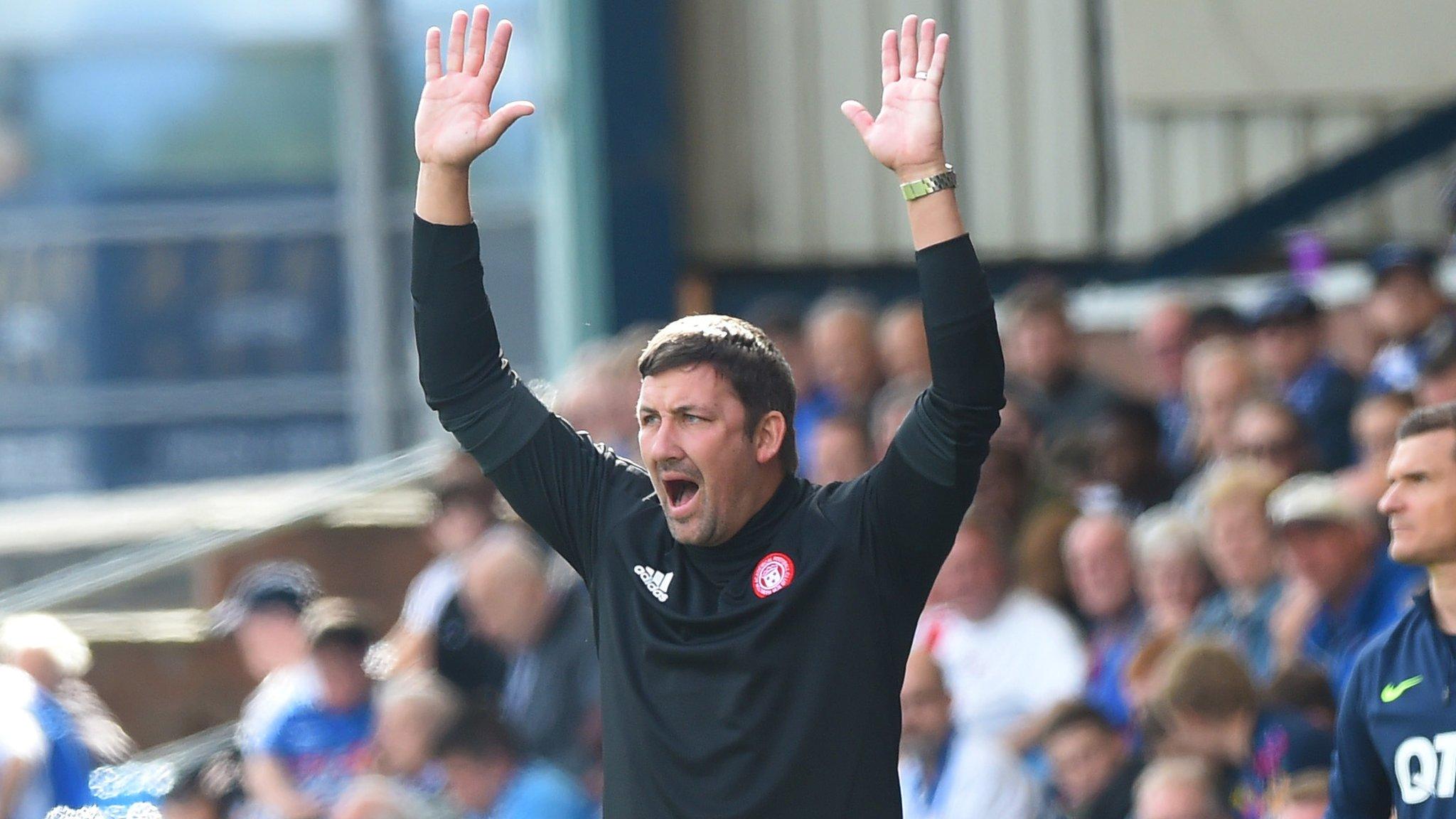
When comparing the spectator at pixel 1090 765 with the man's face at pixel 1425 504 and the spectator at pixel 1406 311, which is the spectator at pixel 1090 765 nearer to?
the man's face at pixel 1425 504

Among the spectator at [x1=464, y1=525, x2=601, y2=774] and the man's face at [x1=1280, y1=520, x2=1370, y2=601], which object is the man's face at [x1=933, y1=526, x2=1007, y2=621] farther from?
the spectator at [x1=464, y1=525, x2=601, y2=774]

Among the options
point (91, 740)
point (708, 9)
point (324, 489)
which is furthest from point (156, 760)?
point (708, 9)

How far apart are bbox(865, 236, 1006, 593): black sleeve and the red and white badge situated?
5.3 inches

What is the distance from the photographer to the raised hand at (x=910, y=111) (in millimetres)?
3406

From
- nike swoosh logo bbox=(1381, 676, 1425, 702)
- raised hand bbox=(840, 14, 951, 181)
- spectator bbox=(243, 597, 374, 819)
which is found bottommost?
spectator bbox=(243, 597, 374, 819)

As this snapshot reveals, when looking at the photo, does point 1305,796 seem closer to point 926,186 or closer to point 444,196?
point 926,186

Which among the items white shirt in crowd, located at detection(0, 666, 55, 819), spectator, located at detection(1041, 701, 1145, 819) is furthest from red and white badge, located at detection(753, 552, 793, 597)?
white shirt in crowd, located at detection(0, 666, 55, 819)

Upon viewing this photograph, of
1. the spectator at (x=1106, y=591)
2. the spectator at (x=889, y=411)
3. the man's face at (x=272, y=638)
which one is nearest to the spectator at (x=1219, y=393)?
the spectator at (x=1106, y=591)

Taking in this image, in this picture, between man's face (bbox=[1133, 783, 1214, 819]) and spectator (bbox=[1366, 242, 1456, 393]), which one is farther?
spectator (bbox=[1366, 242, 1456, 393])

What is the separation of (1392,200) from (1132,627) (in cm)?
473

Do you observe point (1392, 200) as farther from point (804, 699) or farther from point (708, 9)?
point (804, 699)

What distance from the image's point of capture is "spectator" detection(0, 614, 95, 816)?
23.6ft

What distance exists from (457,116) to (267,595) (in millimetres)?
5012

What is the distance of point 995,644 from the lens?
261 inches
